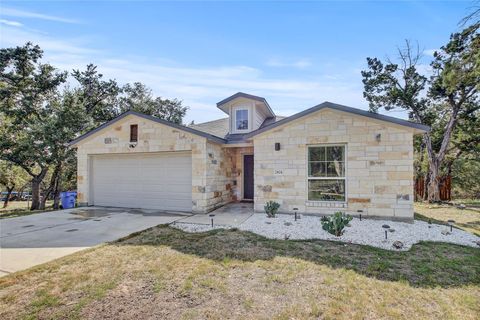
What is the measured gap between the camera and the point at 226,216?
8.28m

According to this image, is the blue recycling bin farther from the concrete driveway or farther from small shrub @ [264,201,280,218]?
small shrub @ [264,201,280,218]

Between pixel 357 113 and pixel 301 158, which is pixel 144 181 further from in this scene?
pixel 357 113

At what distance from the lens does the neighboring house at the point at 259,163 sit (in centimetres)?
758

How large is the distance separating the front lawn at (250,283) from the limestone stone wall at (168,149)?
3804 mm

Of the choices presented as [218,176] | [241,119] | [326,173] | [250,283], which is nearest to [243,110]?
[241,119]

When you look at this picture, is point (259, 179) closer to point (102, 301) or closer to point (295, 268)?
point (295, 268)

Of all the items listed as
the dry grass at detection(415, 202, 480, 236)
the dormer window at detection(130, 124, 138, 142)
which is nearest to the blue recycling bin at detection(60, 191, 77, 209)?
the dormer window at detection(130, 124, 138, 142)

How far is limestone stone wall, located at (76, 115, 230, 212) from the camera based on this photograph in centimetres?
886

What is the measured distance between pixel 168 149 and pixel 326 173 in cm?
570

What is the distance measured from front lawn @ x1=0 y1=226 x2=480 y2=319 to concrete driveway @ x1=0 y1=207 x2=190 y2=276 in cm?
60

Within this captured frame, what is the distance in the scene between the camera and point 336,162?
26.5ft

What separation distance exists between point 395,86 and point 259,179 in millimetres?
9778

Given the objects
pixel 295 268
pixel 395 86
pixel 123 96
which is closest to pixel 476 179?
pixel 395 86

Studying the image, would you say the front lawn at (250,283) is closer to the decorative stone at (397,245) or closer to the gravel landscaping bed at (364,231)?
the decorative stone at (397,245)
